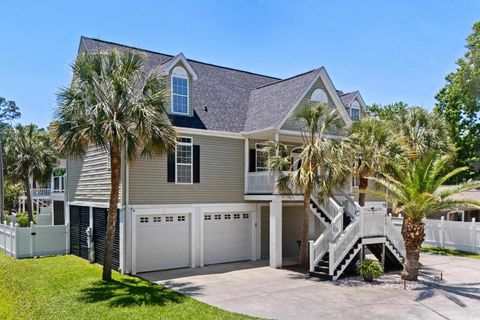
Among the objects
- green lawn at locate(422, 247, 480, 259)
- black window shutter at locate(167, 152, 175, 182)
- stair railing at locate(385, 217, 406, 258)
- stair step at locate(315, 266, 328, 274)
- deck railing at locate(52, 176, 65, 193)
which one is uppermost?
black window shutter at locate(167, 152, 175, 182)

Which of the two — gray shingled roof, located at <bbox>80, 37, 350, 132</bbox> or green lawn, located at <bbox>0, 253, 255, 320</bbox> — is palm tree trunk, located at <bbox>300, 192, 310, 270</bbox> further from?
green lawn, located at <bbox>0, 253, 255, 320</bbox>

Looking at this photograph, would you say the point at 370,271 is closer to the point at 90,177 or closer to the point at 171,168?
the point at 171,168

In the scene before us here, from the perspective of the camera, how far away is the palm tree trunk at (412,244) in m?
14.0

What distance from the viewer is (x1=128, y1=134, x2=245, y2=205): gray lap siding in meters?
16.2

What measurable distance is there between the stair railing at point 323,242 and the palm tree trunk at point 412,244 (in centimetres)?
258

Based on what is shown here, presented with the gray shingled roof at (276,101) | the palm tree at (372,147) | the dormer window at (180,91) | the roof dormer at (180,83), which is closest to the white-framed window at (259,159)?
the gray shingled roof at (276,101)

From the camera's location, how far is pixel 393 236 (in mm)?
17219

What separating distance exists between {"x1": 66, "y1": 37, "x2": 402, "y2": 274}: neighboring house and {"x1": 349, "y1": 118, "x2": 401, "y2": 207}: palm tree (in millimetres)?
2097

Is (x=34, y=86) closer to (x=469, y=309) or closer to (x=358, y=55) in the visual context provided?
(x=358, y=55)

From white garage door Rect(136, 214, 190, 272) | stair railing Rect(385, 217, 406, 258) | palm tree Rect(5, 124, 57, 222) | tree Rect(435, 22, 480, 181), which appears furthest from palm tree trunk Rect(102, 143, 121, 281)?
tree Rect(435, 22, 480, 181)

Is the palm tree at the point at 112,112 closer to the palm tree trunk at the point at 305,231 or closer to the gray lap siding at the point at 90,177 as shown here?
the gray lap siding at the point at 90,177

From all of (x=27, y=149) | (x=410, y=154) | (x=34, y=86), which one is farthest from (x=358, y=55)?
(x=27, y=149)

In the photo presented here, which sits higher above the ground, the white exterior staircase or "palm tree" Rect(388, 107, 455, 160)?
"palm tree" Rect(388, 107, 455, 160)

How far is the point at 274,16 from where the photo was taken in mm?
15805
